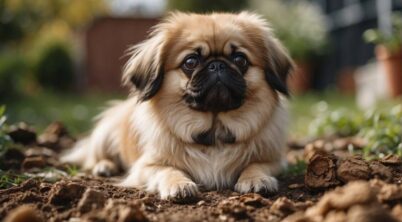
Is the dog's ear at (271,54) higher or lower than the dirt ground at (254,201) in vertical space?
higher

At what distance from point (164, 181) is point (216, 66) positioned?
729mm

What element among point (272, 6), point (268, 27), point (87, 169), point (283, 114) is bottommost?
point (87, 169)

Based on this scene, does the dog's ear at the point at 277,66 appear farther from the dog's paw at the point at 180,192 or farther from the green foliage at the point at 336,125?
the green foliage at the point at 336,125

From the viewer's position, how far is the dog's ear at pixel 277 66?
12.2 ft

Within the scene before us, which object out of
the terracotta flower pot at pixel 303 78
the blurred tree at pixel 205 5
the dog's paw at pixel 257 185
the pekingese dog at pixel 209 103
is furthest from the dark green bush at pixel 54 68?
the dog's paw at pixel 257 185

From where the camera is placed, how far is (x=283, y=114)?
3.91 m

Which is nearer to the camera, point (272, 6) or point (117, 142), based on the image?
point (117, 142)

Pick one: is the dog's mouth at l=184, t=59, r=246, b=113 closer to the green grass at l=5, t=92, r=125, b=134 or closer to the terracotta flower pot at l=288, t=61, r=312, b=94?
the green grass at l=5, t=92, r=125, b=134

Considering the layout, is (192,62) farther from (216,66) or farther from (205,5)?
(205,5)

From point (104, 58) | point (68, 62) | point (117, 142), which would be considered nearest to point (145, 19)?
point (104, 58)

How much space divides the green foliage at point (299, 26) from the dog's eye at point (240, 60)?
35.6 ft

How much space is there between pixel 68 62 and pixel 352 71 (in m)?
7.47

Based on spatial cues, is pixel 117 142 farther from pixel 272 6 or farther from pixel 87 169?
pixel 272 6

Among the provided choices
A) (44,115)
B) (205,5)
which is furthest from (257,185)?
(205,5)
